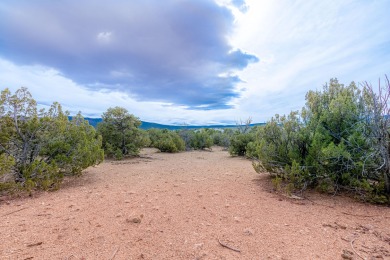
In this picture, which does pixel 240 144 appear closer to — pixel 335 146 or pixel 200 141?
pixel 200 141

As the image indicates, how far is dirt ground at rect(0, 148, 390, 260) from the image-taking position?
256 cm

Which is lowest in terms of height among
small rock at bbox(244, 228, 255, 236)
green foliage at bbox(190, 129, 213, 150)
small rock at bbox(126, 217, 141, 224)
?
small rock at bbox(126, 217, 141, 224)

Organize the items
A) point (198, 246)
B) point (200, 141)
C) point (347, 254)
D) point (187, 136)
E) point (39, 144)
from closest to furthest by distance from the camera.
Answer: point (347, 254) → point (198, 246) → point (39, 144) → point (200, 141) → point (187, 136)

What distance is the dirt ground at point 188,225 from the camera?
2.56 meters

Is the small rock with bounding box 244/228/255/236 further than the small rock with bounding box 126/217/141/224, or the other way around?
the small rock with bounding box 126/217/141/224

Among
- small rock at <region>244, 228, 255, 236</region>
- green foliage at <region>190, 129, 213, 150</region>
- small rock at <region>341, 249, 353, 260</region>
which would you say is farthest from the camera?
green foliage at <region>190, 129, 213, 150</region>

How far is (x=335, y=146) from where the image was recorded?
448cm

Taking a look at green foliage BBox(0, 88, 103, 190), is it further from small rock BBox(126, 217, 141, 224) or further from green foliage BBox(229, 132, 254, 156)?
green foliage BBox(229, 132, 254, 156)

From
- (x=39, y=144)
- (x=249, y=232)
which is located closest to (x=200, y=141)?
(x=39, y=144)

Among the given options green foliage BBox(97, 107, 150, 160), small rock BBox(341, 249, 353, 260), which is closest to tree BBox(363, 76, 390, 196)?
small rock BBox(341, 249, 353, 260)

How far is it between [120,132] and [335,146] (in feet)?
36.4

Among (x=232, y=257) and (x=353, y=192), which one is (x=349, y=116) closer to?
(x=353, y=192)

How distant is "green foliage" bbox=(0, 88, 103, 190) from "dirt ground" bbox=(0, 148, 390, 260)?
657mm

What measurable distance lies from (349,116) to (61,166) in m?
7.52
